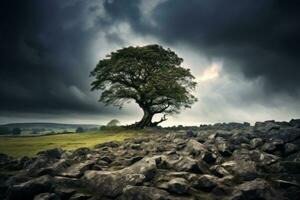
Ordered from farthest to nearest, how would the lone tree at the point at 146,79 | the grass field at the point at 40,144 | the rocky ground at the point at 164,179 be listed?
the lone tree at the point at 146,79 < the grass field at the point at 40,144 < the rocky ground at the point at 164,179

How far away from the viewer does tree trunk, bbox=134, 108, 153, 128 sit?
49.4 meters

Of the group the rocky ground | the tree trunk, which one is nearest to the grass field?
the rocky ground

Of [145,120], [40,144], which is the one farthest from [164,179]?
[145,120]

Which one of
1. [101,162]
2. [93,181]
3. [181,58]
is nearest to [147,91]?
[181,58]

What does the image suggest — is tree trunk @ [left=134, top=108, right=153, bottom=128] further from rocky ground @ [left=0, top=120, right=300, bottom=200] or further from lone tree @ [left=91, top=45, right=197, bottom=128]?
rocky ground @ [left=0, top=120, right=300, bottom=200]

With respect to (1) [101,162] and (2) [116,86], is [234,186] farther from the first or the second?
(2) [116,86]

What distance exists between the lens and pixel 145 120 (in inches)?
1964

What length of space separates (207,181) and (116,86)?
134 feet

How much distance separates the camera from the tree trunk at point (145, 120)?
49406mm

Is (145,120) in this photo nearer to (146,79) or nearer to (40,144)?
(146,79)

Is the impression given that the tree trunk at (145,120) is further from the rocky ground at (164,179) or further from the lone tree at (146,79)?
the rocky ground at (164,179)

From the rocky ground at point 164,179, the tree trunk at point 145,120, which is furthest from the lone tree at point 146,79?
the rocky ground at point 164,179

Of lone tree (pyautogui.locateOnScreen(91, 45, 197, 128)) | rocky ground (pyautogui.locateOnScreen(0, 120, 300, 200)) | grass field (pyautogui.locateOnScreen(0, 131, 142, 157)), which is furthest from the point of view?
lone tree (pyautogui.locateOnScreen(91, 45, 197, 128))

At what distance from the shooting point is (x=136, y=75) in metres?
49.7
